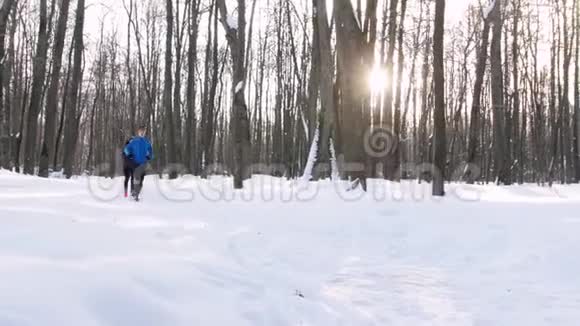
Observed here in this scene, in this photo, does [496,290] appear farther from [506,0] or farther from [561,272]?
[506,0]

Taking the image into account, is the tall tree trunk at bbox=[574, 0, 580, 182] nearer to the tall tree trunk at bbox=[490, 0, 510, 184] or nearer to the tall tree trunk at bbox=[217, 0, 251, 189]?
the tall tree trunk at bbox=[490, 0, 510, 184]

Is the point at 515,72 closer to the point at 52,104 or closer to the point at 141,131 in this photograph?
the point at 141,131

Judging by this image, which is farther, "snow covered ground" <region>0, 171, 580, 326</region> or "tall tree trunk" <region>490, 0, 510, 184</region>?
"tall tree trunk" <region>490, 0, 510, 184</region>

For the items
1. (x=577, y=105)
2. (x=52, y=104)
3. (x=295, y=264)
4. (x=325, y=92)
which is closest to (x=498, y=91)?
(x=325, y=92)

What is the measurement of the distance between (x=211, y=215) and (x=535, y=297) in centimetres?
554

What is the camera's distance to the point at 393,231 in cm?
764

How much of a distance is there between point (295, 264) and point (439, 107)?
18.2ft

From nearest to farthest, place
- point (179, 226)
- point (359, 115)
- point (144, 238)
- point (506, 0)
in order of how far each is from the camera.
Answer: point (144, 238) → point (179, 226) → point (359, 115) → point (506, 0)

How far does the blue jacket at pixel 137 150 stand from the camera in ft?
35.4

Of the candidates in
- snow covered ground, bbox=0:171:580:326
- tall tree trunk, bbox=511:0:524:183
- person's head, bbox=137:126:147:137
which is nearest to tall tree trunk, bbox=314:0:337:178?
snow covered ground, bbox=0:171:580:326

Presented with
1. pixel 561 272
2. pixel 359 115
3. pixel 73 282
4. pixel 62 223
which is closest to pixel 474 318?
pixel 561 272

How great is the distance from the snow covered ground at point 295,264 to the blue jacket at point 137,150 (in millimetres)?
1930

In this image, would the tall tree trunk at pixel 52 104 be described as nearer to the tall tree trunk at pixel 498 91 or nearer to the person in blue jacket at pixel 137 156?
the person in blue jacket at pixel 137 156

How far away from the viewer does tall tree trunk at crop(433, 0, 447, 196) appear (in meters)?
9.99
